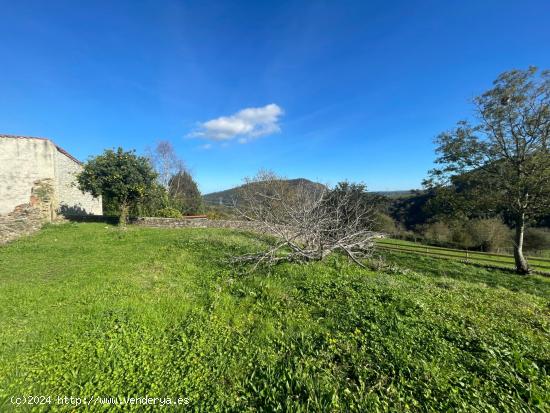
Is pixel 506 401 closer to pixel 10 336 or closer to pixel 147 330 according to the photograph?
pixel 147 330

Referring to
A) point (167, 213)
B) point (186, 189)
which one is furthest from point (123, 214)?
point (186, 189)

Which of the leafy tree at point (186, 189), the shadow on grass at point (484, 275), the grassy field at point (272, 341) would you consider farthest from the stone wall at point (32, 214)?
the shadow on grass at point (484, 275)

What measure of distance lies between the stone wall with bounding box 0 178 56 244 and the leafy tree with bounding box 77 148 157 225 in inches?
50.9

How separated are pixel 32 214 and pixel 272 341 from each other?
11969mm

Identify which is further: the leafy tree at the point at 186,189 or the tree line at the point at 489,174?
the leafy tree at the point at 186,189

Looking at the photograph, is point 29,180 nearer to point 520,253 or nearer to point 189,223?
point 189,223

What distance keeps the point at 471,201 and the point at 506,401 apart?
12.4 m

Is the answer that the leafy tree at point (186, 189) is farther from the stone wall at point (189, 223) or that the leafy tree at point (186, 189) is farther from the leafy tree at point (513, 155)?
the leafy tree at point (513, 155)

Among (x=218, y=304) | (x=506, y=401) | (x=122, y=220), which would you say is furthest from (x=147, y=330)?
(x=122, y=220)

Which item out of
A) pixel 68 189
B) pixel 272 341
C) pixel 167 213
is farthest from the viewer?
pixel 167 213

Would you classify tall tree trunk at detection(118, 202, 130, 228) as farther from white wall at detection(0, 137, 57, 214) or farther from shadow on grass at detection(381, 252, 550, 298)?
shadow on grass at detection(381, 252, 550, 298)

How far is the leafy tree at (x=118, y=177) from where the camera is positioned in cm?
1148

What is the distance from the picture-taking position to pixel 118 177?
37.8ft

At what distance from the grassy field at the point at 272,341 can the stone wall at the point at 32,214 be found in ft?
15.5
